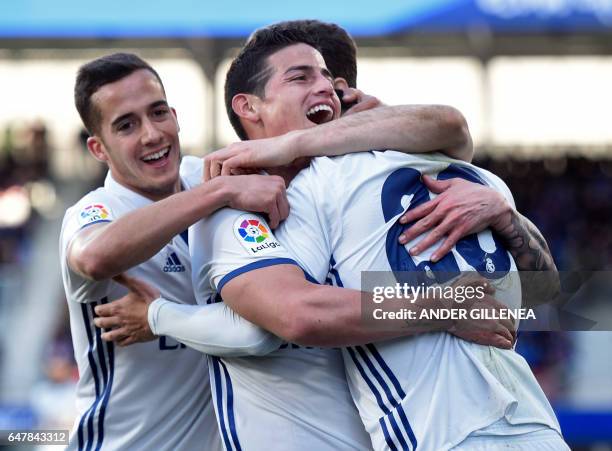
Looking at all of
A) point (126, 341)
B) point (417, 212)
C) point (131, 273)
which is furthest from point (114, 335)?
point (417, 212)

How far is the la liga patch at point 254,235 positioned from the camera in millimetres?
3158

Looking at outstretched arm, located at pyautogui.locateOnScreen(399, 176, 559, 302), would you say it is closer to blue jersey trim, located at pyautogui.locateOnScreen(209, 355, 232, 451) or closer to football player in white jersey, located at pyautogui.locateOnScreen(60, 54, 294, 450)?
blue jersey trim, located at pyautogui.locateOnScreen(209, 355, 232, 451)

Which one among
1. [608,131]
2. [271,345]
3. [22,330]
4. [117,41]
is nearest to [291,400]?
[271,345]

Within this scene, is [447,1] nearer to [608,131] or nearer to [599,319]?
[608,131]

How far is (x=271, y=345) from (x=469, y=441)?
0.68 meters

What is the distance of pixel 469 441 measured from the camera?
3004 millimetres

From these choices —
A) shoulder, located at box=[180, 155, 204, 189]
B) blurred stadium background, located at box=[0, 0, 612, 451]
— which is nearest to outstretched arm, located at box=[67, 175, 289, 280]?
shoulder, located at box=[180, 155, 204, 189]

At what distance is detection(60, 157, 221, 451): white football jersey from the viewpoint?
4039 mm

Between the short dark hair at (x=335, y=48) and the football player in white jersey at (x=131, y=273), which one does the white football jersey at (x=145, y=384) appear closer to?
the football player in white jersey at (x=131, y=273)

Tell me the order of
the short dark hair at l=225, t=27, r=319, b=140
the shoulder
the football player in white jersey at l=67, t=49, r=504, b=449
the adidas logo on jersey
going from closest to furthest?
the short dark hair at l=225, t=27, r=319, b=140, the football player in white jersey at l=67, t=49, r=504, b=449, the adidas logo on jersey, the shoulder

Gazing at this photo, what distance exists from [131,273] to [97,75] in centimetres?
88

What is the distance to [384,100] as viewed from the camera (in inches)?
591

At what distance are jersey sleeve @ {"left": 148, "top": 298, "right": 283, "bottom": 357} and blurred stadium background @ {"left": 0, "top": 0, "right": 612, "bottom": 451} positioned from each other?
6929mm

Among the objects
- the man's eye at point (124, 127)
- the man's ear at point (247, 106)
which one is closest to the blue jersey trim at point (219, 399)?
the man's ear at point (247, 106)
